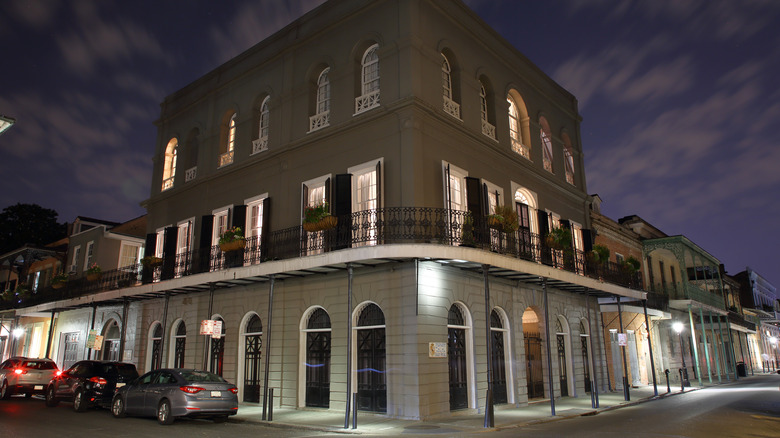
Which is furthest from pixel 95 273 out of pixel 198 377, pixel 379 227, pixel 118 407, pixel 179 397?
pixel 379 227

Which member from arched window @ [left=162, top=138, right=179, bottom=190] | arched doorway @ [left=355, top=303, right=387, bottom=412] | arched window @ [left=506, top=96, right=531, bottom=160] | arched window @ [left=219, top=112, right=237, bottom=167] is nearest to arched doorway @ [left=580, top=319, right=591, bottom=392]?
arched window @ [left=506, top=96, right=531, bottom=160]

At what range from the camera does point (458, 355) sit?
14.3 m

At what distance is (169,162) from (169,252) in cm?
499

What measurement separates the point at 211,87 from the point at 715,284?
38724 mm

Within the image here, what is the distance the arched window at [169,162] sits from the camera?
2334 centimetres

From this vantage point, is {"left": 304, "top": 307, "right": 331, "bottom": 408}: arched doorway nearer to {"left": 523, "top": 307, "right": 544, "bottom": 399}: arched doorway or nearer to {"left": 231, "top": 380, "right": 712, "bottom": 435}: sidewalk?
{"left": 231, "top": 380, "right": 712, "bottom": 435}: sidewalk

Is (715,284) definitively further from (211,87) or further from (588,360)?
(211,87)

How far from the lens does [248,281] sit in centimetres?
1694

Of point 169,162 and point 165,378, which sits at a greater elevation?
point 169,162

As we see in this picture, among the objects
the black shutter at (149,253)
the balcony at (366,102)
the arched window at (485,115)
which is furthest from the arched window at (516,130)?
the black shutter at (149,253)

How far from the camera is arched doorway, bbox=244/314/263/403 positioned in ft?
55.3

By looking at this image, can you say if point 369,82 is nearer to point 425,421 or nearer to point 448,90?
point 448,90

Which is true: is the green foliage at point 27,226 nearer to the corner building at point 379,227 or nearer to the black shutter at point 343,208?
the corner building at point 379,227

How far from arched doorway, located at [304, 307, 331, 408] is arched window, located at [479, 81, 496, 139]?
25.4ft
